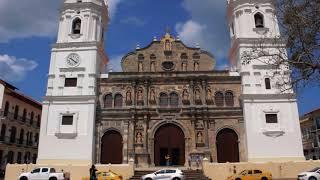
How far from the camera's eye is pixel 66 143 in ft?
99.0

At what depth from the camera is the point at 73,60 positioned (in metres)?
33.1

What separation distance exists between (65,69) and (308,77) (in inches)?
953

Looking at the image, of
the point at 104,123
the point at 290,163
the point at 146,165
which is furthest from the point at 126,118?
the point at 290,163

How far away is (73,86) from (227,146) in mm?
15269

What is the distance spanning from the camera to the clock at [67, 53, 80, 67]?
32938 millimetres

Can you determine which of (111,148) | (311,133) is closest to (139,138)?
(111,148)

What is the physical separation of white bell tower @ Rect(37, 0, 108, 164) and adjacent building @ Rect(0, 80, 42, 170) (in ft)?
30.8

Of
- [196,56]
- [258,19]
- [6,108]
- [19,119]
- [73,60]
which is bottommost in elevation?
[19,119]

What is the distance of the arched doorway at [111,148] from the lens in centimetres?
3112

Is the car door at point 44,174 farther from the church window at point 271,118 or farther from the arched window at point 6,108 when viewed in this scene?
the church window at point 271,118

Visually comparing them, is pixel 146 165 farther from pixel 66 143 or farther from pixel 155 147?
pixel 66 143

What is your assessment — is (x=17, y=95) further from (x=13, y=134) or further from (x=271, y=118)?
(x=271, y=118)

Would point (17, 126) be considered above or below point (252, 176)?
above

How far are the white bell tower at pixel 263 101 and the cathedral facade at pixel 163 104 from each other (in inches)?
3.4
